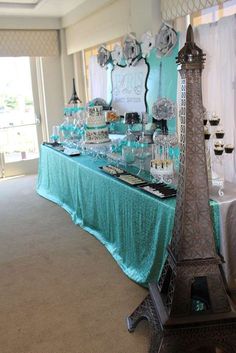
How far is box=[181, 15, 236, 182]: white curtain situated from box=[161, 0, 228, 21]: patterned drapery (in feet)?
0.56

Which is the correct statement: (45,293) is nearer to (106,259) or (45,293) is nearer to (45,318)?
(45,318)

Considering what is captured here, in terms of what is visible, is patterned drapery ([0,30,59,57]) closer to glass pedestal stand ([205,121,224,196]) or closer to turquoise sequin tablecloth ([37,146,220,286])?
turquoise sequin tablecloth ([37,146,220,286])

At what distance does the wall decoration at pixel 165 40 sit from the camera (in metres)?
3.05

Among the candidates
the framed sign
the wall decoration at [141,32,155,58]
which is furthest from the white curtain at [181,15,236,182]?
the framed sign

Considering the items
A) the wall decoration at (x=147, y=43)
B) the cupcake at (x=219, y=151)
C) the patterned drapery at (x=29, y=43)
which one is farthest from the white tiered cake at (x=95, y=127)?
the patterned drapery at (x=29, y=43)

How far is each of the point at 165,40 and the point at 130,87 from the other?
0.85 meters

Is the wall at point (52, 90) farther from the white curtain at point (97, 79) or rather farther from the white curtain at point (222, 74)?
the white curtain at point (222, 74)

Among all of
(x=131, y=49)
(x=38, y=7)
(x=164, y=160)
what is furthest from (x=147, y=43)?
(x=38, y=7)

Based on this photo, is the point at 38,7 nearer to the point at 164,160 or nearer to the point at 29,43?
the point at 29,43

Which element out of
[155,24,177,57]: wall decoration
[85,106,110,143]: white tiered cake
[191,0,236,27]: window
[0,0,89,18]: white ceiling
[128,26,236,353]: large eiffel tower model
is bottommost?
[128,26,236,353]: large eiffel tower model

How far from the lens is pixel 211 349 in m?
1.70

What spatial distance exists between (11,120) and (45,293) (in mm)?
4032

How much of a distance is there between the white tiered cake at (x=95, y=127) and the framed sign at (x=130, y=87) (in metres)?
0.63

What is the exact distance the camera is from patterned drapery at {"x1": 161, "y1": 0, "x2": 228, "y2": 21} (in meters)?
2.71
